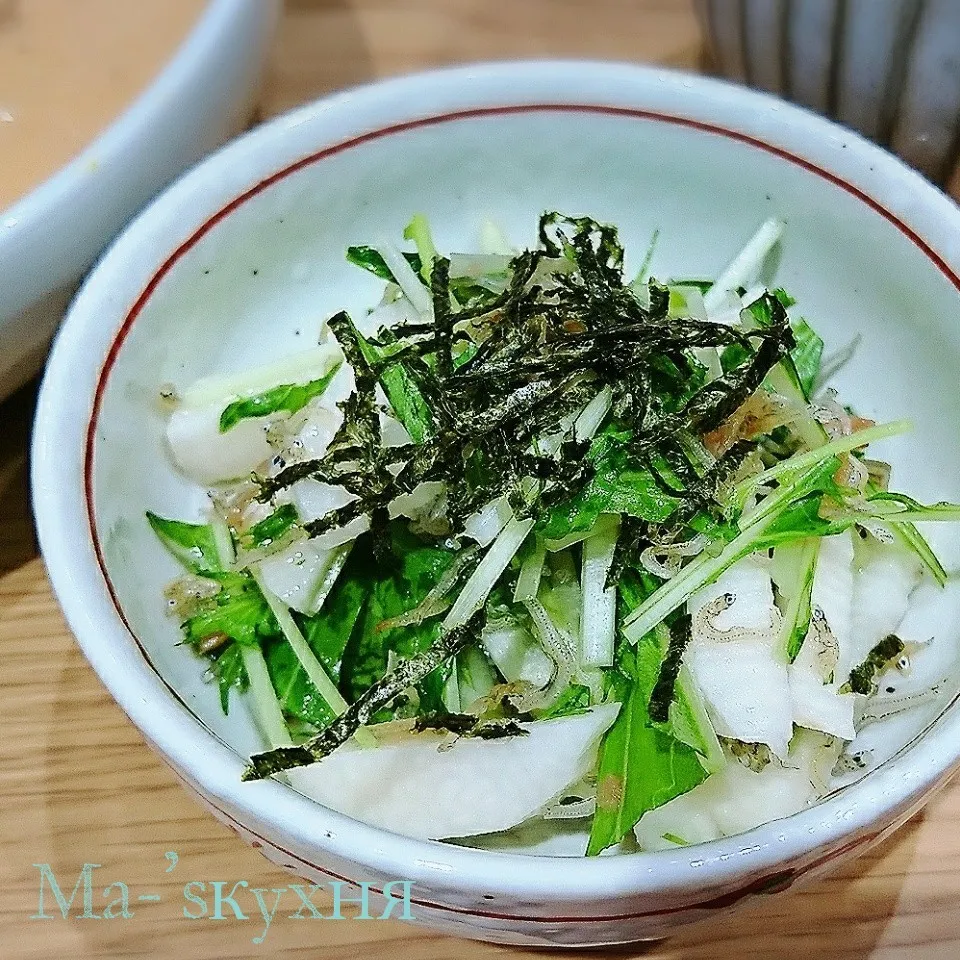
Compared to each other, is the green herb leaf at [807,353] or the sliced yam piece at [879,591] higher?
the green herb leaf at [807,353]

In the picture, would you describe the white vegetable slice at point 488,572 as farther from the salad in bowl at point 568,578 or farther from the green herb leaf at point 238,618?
the green herb leaf at point 238,618

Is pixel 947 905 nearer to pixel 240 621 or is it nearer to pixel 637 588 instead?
pixel 637 588

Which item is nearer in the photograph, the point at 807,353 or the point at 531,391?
the point at 531,391

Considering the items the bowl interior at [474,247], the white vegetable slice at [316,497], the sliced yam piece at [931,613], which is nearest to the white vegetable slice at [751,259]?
the bowl interior at [474,247]

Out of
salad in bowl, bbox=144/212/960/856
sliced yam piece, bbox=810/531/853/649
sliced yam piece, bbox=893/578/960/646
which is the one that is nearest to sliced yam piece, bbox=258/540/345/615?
salad in bowl, bbox=144/212/960/856

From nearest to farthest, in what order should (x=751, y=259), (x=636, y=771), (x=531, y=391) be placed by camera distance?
(x=636, y=771), (x=531, y=391), (x=751, y=259)

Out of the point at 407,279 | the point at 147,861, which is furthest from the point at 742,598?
the point at 147,861

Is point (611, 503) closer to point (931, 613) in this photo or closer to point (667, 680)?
point (667, 680)
